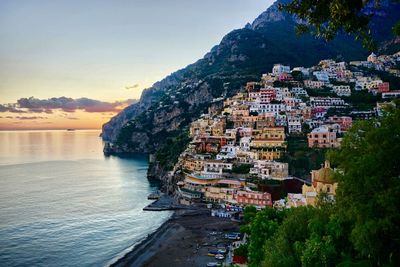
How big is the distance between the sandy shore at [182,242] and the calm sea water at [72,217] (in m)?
2.39

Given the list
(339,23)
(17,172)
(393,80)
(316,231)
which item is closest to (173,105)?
(17,172)

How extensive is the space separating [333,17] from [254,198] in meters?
54.7

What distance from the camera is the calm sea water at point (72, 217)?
4703 centimetres

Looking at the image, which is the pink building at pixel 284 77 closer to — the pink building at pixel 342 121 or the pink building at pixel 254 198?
the pink building at pixel 342 121

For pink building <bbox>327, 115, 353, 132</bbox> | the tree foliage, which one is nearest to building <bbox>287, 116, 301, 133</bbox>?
pink building <bbox>327, 115, 353, 132</bbox>

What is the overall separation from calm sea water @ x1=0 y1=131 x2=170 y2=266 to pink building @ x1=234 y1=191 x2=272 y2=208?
41.2 ft

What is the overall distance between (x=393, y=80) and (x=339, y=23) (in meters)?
120

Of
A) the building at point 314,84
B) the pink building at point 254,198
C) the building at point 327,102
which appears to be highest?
the building at point 314,84

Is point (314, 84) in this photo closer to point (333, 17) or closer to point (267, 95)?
point (267, 95)

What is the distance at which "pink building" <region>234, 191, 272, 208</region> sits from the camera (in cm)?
6044

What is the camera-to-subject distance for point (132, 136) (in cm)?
17312

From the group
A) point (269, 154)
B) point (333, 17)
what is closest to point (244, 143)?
point (269, 154)

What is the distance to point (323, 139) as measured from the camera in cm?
7381

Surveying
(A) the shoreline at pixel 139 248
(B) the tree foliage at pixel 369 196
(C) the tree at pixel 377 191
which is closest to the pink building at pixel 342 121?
(A) the shoreline at pixel 139 248
